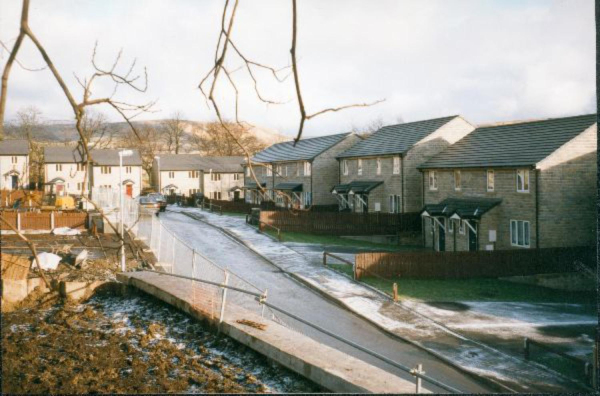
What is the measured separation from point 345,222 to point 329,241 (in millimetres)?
3769

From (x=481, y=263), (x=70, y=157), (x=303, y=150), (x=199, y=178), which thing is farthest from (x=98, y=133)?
(x=199, y=178)

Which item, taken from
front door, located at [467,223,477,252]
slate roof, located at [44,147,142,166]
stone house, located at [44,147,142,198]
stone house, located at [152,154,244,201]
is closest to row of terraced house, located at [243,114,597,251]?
front door, located at [467,223,477,252]

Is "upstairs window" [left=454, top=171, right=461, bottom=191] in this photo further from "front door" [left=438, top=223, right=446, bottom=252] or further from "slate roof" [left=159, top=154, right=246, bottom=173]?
"slate roof" [left=159, top=154, right=246, bottom=173]

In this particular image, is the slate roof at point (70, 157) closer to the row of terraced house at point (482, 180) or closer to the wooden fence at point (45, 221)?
the wooden fence at point (45, 221)

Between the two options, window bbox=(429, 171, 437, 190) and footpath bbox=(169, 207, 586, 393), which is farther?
window bbox=(429, 171, 437, 190)

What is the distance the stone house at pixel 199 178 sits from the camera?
8606cm

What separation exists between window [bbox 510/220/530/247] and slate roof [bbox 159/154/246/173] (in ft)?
192

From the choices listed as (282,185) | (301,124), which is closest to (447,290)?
(301,124)

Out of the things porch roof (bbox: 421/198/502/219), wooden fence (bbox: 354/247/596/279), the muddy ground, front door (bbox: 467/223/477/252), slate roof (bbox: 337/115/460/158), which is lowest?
wooden fence (bbox: 354/247/596/279)

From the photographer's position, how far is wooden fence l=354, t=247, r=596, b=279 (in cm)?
2866

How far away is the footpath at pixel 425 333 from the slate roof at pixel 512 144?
507 inches

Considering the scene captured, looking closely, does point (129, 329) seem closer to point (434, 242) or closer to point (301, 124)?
point (301, 124)

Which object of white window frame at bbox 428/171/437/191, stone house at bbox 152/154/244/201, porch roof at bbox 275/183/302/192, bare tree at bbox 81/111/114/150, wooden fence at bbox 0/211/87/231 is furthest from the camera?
stone house at bbox 152/154/244/201

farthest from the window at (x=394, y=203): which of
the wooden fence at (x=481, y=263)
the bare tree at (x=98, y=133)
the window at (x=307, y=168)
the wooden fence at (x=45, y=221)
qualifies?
the bare tree at (x=98, y=133)
